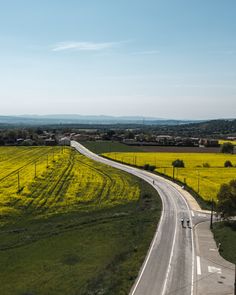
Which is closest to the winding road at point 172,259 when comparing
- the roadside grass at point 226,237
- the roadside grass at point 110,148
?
the roadside grass at point 226,237

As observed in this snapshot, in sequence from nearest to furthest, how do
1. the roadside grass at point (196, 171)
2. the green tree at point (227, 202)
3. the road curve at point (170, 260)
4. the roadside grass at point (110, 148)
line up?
the road curve at point (170, 260)
the green tree at point (227, 202)
the roadside grass at point (196, 171)
the roadside grass at point (110, 148)

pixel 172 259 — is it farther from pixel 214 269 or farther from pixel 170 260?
pixel 214 269

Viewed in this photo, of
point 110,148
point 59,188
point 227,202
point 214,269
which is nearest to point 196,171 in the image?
point 59,188

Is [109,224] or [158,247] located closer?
[158,247]

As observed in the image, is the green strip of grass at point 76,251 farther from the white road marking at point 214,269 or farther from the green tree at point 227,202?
the green tree at point 227,202

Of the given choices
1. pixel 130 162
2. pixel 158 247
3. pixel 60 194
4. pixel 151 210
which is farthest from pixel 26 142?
pixel 158 247

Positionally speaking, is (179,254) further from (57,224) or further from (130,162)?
(130,162)
